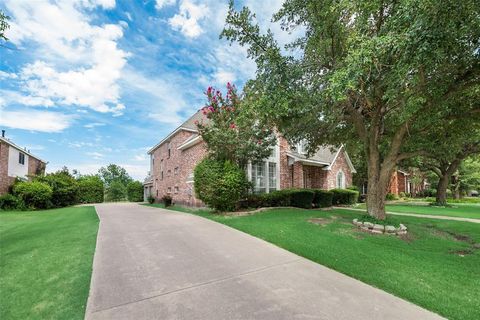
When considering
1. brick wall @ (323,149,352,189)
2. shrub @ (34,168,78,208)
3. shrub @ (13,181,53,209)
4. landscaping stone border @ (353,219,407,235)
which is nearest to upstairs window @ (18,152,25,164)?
shrub @ (34,168,78,208)

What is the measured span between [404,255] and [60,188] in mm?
26699

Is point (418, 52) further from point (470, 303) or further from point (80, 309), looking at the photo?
point (80, 309)

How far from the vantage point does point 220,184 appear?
12039 millimetres

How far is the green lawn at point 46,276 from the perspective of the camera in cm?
342

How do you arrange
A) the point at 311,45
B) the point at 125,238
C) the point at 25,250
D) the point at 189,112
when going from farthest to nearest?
the point at 189,112 < the point at 311,45 < the point at 125,238 < the point at 25,250

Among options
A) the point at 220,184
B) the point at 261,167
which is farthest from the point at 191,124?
the point at 220,184

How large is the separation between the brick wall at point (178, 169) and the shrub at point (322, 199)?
7878 millimetres

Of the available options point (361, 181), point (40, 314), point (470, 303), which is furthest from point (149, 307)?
point (361, 181)

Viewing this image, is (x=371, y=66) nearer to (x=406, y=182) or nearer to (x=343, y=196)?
(x=343, y=196)

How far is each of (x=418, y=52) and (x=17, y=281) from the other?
895cm

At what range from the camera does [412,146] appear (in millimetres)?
12531

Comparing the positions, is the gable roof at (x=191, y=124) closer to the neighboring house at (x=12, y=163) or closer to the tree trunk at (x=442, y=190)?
the neighboring house at (x=12, y=163)

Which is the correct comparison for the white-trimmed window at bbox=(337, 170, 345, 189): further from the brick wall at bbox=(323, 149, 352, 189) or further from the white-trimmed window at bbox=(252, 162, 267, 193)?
the white-trimmed window at bbox=(252, 162, 267, 193)

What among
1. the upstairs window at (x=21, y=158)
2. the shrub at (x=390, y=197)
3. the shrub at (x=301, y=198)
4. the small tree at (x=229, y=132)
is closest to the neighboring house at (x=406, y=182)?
the shrub at (x=390, y=197)
